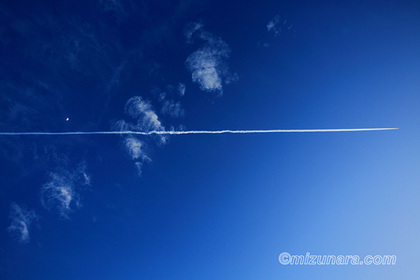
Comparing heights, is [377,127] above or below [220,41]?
below

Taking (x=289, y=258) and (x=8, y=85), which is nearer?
(x=289, y=258)

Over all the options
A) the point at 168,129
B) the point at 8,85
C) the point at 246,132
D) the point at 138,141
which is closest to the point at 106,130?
the point at 138,141

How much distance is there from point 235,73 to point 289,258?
1001 centimetres

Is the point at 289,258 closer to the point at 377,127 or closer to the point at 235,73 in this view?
the point at 377,127

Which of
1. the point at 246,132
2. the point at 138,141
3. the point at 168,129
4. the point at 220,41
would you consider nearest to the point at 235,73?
the point at 220,41

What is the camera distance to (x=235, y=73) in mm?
14227

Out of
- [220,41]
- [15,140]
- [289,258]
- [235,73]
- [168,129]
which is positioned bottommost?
[289,258]

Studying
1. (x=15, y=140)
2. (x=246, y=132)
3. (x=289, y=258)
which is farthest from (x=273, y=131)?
(x=15, y=140)

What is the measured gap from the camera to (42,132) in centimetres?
1448

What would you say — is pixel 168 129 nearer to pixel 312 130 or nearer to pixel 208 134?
pixel 208 134

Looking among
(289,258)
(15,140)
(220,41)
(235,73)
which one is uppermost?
(220,41)

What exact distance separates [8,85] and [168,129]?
9116mm

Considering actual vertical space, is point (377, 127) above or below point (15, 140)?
above

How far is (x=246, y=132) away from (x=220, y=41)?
5.12 m
